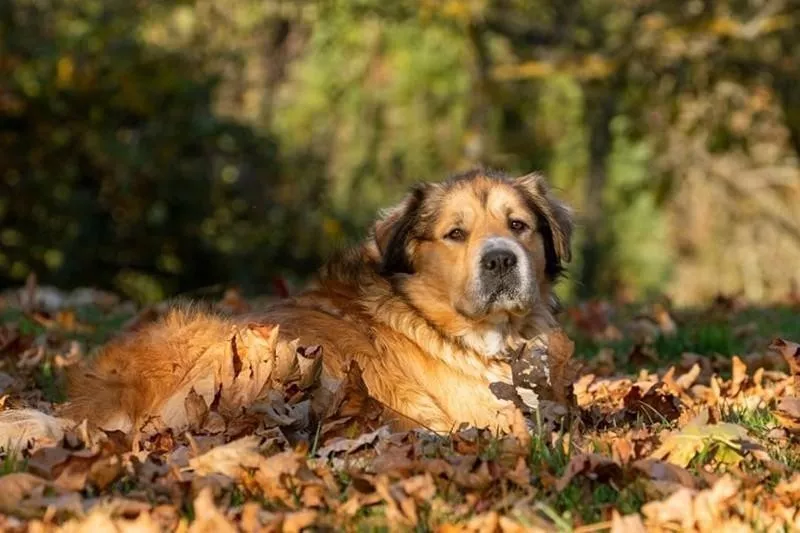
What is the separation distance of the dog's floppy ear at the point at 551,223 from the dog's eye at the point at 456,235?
0.43 metres

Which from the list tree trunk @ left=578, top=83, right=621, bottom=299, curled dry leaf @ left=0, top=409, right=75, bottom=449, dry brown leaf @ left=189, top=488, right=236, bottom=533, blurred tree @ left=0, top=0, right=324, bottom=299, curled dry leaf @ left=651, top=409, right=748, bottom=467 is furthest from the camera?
tree trunk @ left=578, top=83, right=621, bottom=299

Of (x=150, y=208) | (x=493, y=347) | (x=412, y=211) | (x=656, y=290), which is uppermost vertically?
(x=412, y=211)

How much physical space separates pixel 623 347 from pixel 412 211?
2.65 m

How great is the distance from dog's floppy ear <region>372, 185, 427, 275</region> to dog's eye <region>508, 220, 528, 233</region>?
481 mm

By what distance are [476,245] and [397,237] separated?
19.1 inches

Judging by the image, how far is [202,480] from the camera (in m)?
4.14

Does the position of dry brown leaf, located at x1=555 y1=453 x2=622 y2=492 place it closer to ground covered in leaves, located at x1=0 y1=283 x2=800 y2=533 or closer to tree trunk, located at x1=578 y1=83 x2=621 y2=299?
ground covered in leaves, located at x1=0 y1=283 x2=800 y2=533

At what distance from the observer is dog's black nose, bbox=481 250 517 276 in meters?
6.09

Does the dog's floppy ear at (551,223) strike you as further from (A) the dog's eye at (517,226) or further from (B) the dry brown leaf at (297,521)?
(B) the dry brown leaf at (297,521)

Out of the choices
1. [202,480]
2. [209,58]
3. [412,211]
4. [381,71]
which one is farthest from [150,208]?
[202,480]

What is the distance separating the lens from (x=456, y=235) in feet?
20.9

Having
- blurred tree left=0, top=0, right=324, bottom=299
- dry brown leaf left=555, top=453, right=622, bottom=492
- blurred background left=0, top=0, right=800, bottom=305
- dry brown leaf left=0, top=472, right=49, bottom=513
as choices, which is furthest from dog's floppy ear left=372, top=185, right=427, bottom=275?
blurred tree left=0, top=0, right=324, bottom=299

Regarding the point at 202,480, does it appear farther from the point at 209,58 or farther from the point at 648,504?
the point at 209,58

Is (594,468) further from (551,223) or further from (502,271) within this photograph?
(551,223)
